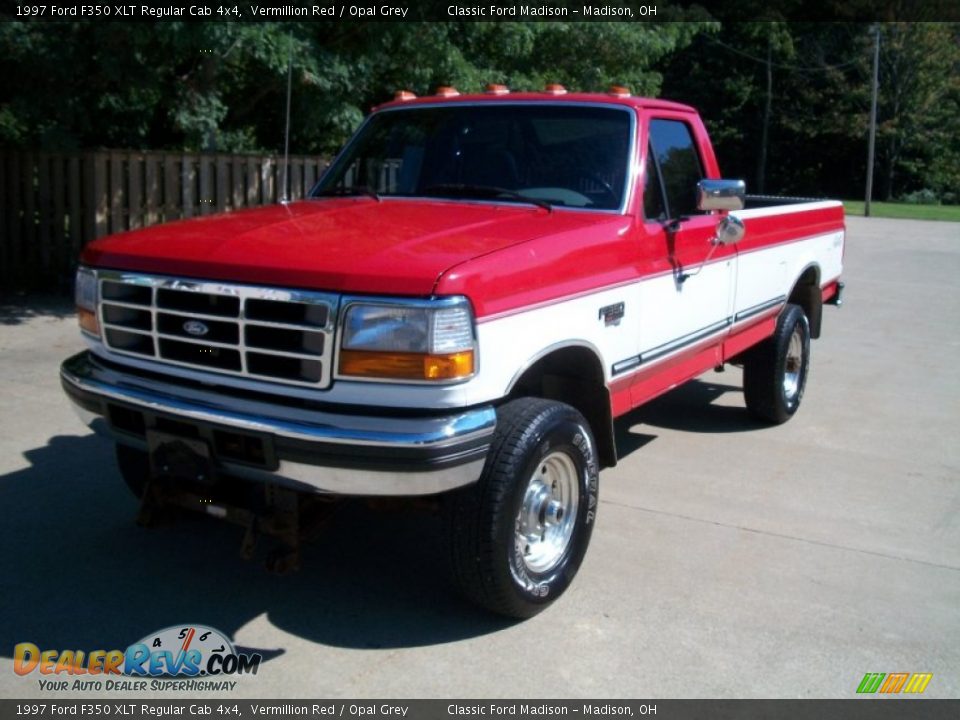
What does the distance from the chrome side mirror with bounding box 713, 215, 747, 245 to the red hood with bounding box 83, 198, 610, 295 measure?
1.07 metres

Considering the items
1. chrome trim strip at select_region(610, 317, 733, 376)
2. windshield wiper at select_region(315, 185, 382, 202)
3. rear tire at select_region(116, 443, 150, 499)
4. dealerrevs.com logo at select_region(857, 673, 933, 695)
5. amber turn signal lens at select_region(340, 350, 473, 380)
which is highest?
windshield wiper at select_region(315, 185, 382, 202)

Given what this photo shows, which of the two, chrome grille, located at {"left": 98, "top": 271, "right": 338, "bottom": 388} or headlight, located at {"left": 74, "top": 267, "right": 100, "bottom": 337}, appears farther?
headlight, located at {"left": 74, "top": 267, "right": 100, "bottom": 337}

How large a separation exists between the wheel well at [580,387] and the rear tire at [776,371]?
9.03 feet

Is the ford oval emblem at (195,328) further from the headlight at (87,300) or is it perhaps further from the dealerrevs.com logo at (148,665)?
the dealerrevs.com logo at (148,665)

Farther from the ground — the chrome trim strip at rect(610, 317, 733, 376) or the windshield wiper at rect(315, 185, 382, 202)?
the windshield wiper at rect(315, 185, 382, 202)

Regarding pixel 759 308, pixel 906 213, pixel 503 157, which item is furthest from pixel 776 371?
pixel 906 213

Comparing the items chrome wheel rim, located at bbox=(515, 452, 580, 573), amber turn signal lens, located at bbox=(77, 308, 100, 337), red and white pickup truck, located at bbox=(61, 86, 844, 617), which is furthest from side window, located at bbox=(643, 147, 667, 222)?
amber turn signal lens, located at bbox=(77, 308, 100, 337)

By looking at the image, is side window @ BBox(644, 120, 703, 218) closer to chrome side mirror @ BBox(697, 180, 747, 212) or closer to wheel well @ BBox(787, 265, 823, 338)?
chrome side mirror @ BBox(697, 180, 747, 212)

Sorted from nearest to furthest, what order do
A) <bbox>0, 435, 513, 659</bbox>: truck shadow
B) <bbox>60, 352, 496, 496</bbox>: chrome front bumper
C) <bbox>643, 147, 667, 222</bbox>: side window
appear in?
<bbox>60, 352, 496, 496</bbox>: chrome front bumper
<bbox>0, 435, 513, 659</bbox>: truck shadow
<bbox>643, 147, 667, 222</bbox>: side window

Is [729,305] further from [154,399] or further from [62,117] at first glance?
[62,117]

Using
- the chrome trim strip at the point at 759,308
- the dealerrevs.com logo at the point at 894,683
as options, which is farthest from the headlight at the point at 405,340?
the chrome trim strip at the point at 759,308

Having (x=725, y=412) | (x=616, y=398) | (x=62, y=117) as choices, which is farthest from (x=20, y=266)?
A: (x=616, y=398)

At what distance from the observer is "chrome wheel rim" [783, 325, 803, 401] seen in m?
7.42

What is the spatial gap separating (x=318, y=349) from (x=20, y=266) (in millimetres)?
9232
